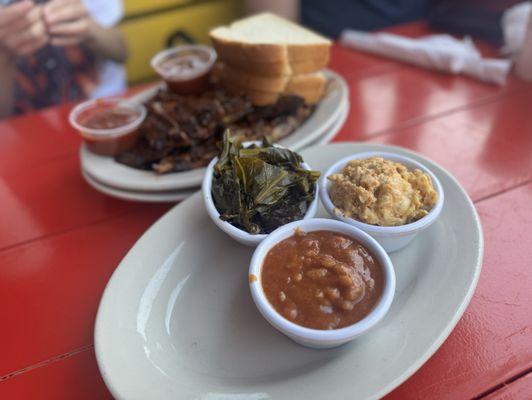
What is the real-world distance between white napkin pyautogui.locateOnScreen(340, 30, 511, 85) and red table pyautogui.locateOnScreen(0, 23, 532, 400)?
0.28 feet

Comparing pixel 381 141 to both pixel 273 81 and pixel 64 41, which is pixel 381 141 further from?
pixel 64 41

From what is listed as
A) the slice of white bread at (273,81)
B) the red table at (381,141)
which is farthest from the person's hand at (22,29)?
the slice of white bread at (273,81)

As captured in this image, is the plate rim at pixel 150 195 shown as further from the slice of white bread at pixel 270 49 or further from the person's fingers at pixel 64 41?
the person's fingers at pixel 64 41

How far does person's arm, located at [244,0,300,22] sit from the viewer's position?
12.0ft

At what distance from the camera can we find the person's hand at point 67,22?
3.33 metres

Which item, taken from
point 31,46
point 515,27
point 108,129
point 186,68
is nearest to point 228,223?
point 108,129

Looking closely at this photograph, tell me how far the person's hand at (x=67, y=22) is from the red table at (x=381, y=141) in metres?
1.05

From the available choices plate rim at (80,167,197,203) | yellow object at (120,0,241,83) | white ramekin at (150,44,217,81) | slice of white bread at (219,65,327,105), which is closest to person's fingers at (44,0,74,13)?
yellow object at (120,0,241,83)

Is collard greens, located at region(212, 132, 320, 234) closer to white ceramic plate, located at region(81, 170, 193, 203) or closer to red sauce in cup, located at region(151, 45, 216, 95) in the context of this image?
white ceramic plate, located at region(81, 170, 193, 203)

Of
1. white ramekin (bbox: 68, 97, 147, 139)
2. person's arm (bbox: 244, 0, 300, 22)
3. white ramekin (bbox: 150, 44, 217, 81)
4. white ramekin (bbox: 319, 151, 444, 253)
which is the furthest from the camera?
person's arm (bbox: 244, 0, 300, 22)

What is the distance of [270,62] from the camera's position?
2.21m

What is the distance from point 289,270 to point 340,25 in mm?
3368

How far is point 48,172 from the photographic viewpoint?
222 cm

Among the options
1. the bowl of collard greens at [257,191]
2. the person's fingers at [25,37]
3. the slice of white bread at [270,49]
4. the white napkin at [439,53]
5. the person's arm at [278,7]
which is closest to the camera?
the bowl of collard greens at [257,191]
